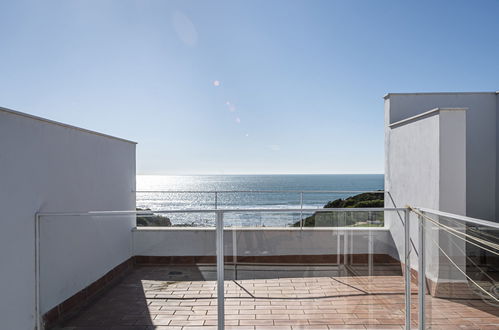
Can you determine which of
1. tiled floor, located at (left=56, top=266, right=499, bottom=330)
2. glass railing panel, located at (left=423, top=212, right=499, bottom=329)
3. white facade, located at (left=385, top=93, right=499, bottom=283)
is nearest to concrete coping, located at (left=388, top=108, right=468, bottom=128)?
white facade, located at (left=385, top=93, right=499, bottom=283)

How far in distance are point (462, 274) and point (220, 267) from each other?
286 cm

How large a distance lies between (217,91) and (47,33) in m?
8.98

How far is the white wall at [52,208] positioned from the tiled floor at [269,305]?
522mm

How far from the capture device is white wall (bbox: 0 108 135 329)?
2.21m

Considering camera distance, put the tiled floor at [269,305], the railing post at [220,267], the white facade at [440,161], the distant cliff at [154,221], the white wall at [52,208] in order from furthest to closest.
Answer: the white facade at [440,161] → the distant cliff at [154,221] → the tiled floor at [269,305] → the railing post at [220,267] → the white wall at [52,208]

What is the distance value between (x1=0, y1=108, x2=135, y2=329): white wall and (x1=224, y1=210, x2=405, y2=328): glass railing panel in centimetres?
143

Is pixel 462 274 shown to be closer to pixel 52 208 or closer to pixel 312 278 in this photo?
pixel 312 278

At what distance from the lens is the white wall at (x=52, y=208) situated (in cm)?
221

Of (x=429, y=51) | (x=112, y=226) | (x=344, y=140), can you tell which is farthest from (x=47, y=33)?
(x=344, y=140)

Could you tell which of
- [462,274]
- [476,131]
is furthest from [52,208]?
[476,131]

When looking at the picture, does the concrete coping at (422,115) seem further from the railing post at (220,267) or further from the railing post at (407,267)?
the railing post at (220,267)

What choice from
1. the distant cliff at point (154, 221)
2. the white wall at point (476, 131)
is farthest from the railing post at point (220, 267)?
the white wall at point (476, 131)

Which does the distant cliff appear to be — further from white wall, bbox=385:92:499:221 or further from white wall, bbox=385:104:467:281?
white wall, bbox=385:92:499:221

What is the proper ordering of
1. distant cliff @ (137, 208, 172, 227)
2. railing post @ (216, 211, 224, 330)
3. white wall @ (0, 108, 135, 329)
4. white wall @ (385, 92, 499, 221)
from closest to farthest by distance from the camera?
white wall @ (0, 108, 135, 329), railing post @ (216, 211, 224, 330), distant cliff @ (137, 208, 172, 227), white wall @ (385, 92, 499, 221)
